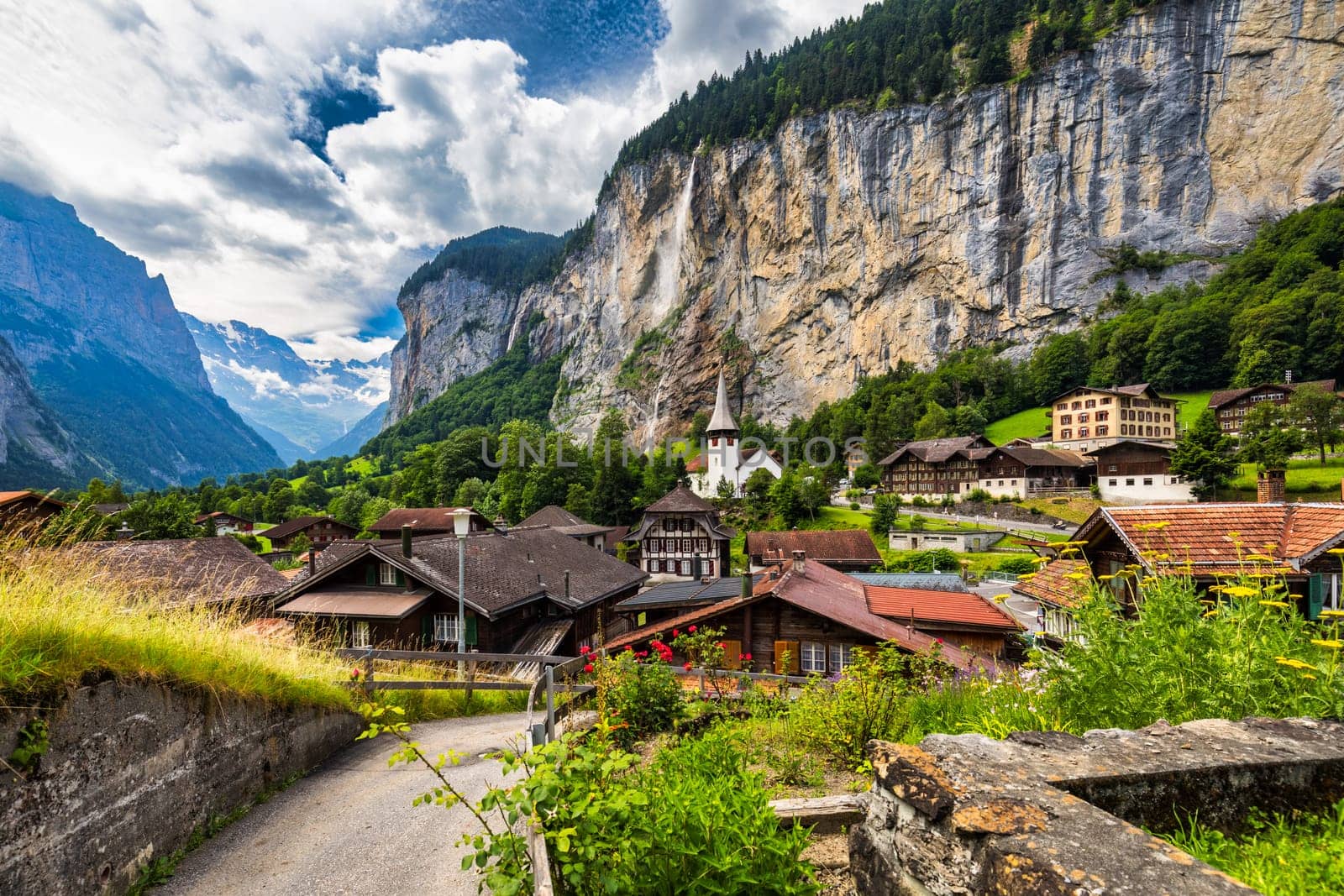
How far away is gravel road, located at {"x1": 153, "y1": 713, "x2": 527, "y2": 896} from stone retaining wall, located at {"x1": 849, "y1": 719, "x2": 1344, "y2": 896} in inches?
162

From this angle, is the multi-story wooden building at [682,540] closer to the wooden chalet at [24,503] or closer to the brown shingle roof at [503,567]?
the brown shingle roof at [503,567]

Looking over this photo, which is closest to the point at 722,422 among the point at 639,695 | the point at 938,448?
the point at 938,448

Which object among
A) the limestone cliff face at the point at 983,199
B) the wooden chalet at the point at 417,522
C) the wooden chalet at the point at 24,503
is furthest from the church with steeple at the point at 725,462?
the wooden chalet at the point at 24,503

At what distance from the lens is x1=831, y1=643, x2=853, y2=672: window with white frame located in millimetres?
14516

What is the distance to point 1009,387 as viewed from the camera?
8788 centimetres

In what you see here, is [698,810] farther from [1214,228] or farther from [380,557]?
[1214,228]

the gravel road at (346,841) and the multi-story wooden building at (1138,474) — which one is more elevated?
the multi-story wooden building at (1138,474)

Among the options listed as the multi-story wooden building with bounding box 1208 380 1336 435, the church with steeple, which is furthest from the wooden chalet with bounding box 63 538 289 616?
the multi-story wooden building with bounding box 1208 380 1336 435

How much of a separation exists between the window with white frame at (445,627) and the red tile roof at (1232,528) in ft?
58.7

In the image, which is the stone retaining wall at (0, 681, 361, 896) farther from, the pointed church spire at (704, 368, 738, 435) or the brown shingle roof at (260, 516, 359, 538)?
the brown shingle roof at (260, 516, 359, 538)

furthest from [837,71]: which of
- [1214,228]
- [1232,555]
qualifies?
[1232,555]

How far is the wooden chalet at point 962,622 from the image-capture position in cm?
1759

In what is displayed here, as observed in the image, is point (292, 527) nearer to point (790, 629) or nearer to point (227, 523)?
point (227, 523)

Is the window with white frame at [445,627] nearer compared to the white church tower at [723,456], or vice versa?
the window with white frame at [445,627]
